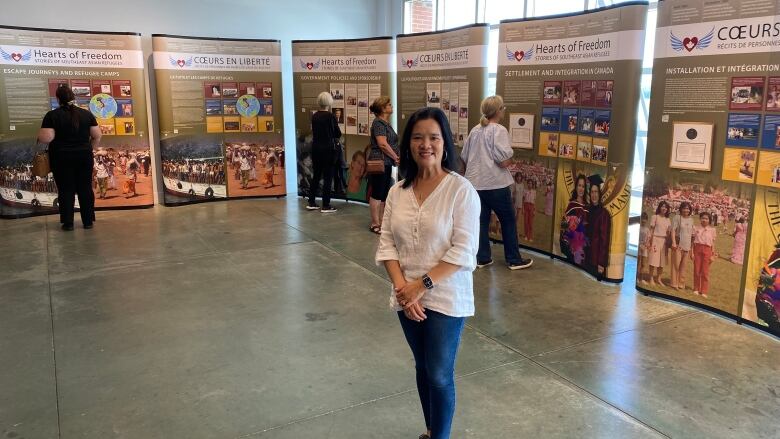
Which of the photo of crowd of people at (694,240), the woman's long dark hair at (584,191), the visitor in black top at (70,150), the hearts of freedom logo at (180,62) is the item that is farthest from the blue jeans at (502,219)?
the hearts of freedom logo at (180,62)

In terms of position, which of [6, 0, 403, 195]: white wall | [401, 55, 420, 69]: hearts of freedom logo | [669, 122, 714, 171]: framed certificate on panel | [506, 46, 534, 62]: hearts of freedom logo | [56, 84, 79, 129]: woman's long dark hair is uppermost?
[6, 0, 403, 195]: white wall

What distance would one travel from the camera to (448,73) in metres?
6.32

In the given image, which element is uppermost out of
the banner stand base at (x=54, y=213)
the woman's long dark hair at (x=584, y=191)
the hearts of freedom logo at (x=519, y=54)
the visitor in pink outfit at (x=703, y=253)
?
the hearts of freedom logo at (x=519, y=54)

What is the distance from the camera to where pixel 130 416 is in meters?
2.83

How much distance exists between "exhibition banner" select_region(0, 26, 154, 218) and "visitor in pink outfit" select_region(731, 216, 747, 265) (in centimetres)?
687

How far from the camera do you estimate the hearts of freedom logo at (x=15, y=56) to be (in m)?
6.83

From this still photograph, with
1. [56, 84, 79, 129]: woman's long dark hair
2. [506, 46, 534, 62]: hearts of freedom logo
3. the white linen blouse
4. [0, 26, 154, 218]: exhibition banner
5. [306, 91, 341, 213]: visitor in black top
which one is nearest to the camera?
the white linen blouse

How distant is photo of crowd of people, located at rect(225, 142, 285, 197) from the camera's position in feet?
27.5

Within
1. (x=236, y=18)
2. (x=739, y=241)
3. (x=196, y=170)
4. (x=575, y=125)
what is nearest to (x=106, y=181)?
(x=196, y=170)

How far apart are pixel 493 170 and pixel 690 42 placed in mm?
1733

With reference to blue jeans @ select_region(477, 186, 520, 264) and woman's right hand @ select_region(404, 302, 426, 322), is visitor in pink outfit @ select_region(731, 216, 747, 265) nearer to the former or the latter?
blue jeans @ select_region(477, 186, 520, 264)

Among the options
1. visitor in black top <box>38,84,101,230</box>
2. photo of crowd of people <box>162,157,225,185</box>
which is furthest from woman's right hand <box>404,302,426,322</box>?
photo of crowd of people <box>162,157,225,185</box>

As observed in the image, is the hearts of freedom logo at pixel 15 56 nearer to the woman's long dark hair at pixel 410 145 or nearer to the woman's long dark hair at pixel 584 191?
the woman's long dark hair at pixel 584 191

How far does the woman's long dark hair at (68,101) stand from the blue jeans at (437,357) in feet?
18.5
